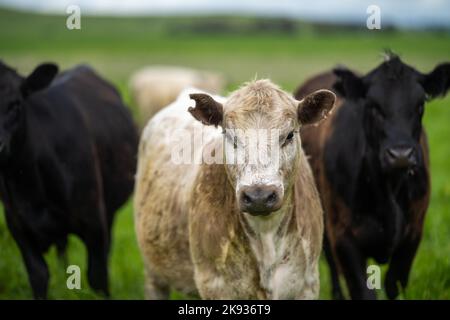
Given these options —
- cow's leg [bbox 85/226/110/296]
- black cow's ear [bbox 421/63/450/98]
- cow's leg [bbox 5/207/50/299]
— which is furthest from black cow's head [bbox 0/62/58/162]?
black cow's ear [bbox 421/63/450/98]

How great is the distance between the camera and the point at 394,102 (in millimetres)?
5270

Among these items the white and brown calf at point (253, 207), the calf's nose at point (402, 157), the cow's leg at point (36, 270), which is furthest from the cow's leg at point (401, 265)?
the cow's leg at point (36, 270)

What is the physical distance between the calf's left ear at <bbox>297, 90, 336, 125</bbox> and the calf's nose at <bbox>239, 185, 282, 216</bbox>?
2.25ft

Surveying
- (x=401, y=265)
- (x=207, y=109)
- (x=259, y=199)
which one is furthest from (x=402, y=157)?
(x=259, y=199)

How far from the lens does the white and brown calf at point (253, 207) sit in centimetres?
411

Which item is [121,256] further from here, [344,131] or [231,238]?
[231,238]

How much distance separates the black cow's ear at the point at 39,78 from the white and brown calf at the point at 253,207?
178cm

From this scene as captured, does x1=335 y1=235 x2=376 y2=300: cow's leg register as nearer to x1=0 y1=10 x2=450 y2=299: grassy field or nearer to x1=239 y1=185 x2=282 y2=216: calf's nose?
x1=0 y1=10 x2=450 y2=299: grassy field

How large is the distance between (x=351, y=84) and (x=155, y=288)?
228 centimetres

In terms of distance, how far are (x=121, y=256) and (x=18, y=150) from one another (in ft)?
9.41

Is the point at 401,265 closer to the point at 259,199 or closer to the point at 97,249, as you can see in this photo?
the point at 259,199

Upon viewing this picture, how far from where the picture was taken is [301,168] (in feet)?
16.2

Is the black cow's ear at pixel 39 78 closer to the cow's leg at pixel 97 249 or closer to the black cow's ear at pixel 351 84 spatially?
the cow's leg at pixel 97 249

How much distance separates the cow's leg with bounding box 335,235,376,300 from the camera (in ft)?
18.1
